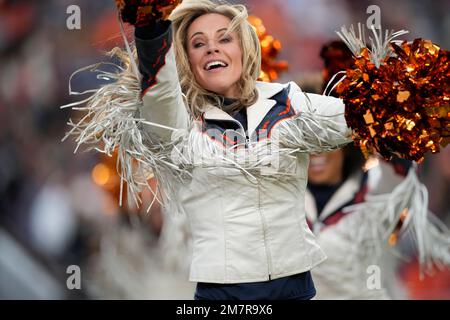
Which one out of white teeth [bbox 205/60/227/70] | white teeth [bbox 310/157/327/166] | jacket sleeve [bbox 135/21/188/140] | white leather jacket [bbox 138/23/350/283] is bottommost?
white leather jacket [bbox 138/23/350/283]

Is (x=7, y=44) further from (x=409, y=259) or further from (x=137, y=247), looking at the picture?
(x=409, y=259)

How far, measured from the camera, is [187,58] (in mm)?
2197

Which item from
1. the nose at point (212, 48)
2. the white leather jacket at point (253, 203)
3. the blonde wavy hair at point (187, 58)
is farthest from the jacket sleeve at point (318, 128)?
the nose at point (212, 48)

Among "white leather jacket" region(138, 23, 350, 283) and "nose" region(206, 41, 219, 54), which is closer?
"white leather jacket" region(138, 23, 350, 283)

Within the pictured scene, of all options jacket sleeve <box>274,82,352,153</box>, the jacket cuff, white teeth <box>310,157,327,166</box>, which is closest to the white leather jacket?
jacket sleeve <box>274,82,352,153</box>

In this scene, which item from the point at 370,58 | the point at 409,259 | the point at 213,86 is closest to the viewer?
the point at 370,58

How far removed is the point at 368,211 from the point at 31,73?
5.41ft

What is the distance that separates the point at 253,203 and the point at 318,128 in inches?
9.6

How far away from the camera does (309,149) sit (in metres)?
2.10

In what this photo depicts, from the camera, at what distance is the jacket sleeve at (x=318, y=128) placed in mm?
2076

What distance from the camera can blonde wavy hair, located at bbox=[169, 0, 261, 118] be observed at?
2.17 meters

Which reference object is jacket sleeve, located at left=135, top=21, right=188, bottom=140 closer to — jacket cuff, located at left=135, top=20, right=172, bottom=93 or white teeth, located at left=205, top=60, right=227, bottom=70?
jacket cuff, located at left=135, top=20, right=172, bottom=93

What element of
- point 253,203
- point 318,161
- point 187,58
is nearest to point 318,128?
point 253,203
